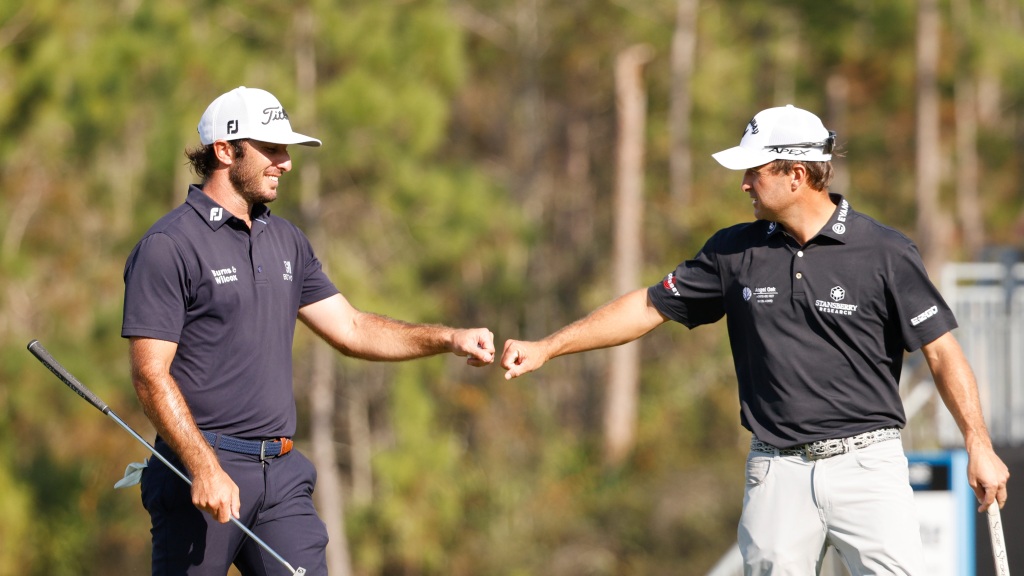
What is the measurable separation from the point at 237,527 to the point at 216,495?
0.36m

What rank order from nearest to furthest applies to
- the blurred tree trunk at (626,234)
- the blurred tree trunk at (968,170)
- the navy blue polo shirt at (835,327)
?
1. the navy blue polo shirt at (835,327)
2. the blurred tree trunk at (626,234)
3. the blurred tree trunk at (968,170)

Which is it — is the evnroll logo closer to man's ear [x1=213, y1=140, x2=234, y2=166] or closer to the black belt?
the black belt

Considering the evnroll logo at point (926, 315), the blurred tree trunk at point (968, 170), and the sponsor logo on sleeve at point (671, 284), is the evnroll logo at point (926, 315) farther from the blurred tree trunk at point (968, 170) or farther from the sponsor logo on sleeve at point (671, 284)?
the blurred tree trunk at point (968, 170)

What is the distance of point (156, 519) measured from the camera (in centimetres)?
507

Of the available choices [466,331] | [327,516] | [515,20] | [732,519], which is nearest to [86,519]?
[327,516]

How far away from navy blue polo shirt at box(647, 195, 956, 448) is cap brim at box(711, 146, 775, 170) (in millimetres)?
313

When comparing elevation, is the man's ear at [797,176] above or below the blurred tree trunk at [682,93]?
below

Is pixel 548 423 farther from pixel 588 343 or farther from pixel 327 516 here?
pixel 588 343

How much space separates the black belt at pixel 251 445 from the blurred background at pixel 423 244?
13490 mm

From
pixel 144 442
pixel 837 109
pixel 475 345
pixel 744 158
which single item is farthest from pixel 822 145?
pixel 837 109

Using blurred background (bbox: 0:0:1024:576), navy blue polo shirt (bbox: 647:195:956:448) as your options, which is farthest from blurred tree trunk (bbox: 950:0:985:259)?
navy blue polo shirt (bbox: 647:195:956:448)

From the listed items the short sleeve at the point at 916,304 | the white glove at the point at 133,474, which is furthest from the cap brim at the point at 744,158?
the white glove at the point at 133,474

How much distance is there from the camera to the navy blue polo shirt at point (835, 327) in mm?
5105

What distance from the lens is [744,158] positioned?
5.25 metres
